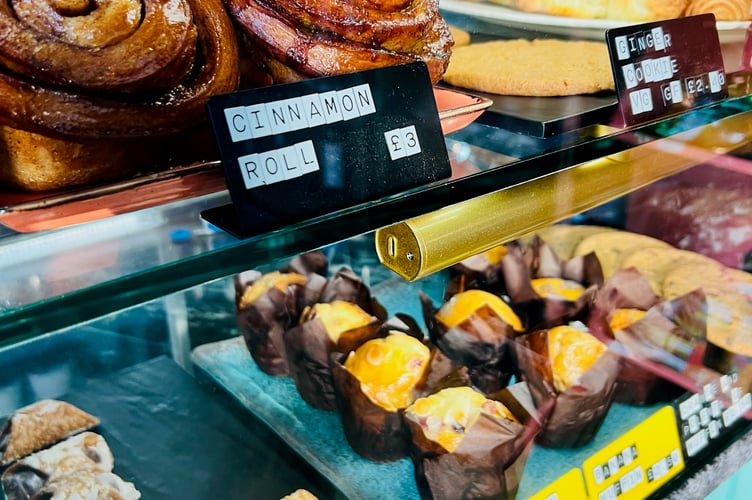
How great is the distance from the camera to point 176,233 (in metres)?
0.59

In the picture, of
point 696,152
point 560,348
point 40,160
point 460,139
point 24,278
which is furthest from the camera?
point 560,348

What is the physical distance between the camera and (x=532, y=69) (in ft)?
3.91

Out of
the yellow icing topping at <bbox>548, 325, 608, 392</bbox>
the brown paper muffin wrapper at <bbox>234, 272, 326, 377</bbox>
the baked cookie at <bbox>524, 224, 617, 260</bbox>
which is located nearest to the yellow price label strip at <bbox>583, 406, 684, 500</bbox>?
the yellow icing topping at <bbox>548, 325, 608, 392</bbox>

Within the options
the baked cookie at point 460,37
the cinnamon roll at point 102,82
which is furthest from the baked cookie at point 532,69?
the cinnamon roll at point 102,82

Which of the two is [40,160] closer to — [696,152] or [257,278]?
[257,278]

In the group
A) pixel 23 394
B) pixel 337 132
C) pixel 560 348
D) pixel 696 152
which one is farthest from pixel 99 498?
pixel 696 152

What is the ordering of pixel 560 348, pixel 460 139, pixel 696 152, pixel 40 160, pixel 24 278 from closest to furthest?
pixel 24 278, pixel 40 160, pixel 460 139, pixel 696 152, pixel 560 348

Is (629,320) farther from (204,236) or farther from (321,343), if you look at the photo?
(204,236)

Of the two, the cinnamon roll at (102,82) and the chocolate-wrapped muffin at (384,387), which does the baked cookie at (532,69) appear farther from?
the cinnamon roll at (102,82)

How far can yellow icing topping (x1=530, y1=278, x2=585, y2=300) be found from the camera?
1.35 metres

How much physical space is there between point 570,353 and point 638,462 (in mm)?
201

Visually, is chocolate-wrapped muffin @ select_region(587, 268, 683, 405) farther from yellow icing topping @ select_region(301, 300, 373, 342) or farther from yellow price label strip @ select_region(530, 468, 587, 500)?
yellow icing topping @ select_region(301, 300, 373, 342)

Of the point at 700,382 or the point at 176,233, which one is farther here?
the point at 700,382

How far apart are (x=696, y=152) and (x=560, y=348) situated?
14.9 inches
